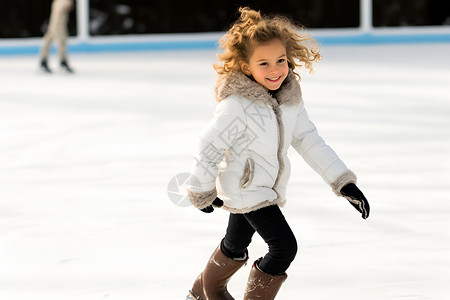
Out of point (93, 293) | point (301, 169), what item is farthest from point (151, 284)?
point (301, 169)

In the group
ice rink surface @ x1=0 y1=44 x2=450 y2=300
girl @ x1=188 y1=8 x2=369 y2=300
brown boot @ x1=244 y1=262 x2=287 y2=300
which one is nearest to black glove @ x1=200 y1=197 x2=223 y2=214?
girl @ x1=188 y1=8 x2=369 y2=300

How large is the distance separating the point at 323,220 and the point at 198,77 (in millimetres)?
6254

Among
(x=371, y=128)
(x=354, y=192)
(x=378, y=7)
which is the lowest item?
(x=378, y=7)

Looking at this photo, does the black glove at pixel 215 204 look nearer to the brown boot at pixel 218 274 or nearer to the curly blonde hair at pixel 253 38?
the brown boot at pixel 218 274

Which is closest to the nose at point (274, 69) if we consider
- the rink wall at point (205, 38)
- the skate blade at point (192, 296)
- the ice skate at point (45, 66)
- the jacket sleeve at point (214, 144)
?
the jacket sleeve at point (214, 144)

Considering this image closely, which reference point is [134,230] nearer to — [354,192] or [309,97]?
[354,192]

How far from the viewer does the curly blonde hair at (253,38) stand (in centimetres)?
243

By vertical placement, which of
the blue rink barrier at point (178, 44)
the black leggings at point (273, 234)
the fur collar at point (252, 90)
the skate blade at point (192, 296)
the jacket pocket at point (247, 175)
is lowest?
the blue rink barrier at point (178, 44)

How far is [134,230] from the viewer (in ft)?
11.8

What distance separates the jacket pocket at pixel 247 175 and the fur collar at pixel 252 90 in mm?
158

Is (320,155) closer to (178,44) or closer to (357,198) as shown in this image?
(357,198)

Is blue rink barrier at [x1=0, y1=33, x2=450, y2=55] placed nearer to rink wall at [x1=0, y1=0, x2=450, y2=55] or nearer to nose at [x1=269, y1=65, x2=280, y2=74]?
rink wall at [x1=0, y1=0, x2=450, y2=55]

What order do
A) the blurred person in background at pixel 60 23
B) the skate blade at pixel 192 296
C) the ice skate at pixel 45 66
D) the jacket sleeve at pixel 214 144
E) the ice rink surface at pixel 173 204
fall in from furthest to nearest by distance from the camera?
the ice skate at pixel 45 66
the blurred person in background at pixel 60 23
the ice rink surface at pixel 173 204
the skate blade at pixel 192 296
the jacket sleeve at pixel 214 144

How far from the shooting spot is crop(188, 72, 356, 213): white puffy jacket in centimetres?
240
